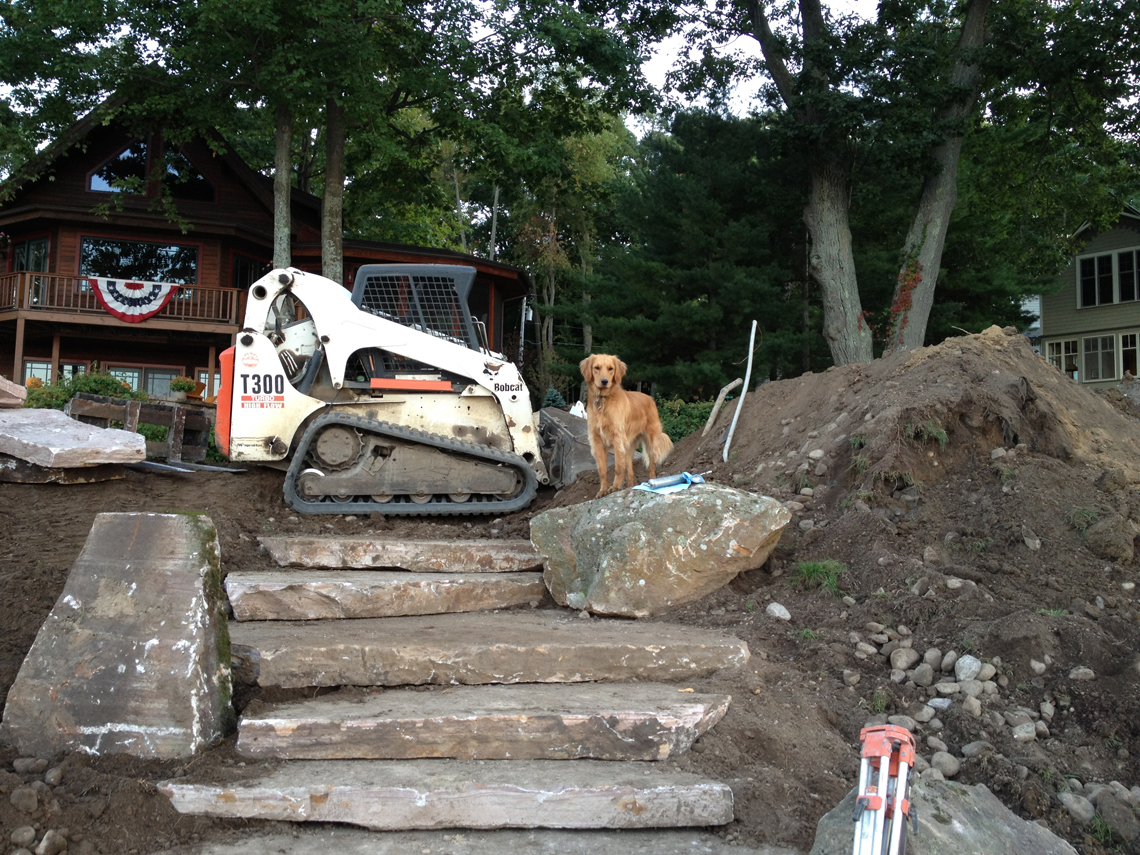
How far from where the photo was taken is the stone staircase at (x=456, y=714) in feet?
10.3

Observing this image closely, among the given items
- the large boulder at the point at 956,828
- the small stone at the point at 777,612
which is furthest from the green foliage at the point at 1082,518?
the large boulder at the point at 956,828

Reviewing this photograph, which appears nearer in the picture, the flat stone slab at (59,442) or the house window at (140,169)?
the flat stone slab at (59,442)

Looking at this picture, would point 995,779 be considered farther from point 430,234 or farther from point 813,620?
point 430,234

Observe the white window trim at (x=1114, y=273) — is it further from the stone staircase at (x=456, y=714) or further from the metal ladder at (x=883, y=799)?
the metal ladder at (x=883, y=799)

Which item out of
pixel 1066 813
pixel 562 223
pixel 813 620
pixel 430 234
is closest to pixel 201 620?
pixel 813 620

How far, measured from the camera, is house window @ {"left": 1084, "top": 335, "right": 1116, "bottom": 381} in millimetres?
26344

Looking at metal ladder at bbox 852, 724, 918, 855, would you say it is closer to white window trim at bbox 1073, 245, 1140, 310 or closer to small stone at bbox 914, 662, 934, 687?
small stone at bbox 914, 662, 934, 687

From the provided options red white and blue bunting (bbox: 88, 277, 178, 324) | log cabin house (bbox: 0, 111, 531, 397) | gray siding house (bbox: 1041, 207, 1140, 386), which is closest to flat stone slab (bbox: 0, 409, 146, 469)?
log cabin house (bbox: 0, 111, 531, 397)

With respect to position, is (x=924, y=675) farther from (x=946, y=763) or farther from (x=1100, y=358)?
(x=1100, y=358)

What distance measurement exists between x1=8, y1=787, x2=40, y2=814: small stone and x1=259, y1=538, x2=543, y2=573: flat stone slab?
2719 millimetres

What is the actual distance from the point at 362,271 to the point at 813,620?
5.56 m

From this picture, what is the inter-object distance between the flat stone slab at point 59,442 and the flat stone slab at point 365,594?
2.17 metres

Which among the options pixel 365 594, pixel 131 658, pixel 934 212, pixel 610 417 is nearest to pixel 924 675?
pixel 365 594

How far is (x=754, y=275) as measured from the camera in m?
17.6
